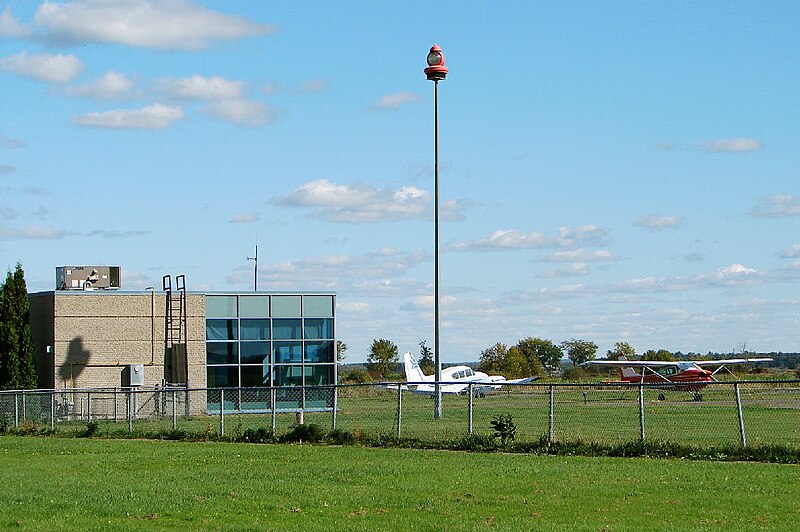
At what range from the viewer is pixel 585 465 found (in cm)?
2022

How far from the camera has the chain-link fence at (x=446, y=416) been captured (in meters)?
25.8

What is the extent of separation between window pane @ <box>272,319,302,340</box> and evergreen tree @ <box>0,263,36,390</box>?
9942mm

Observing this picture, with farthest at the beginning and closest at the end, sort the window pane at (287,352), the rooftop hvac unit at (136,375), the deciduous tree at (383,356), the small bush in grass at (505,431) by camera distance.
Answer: the deciduous tree at (383,356) < the window pane at (287,352) < the rooftop hvac unit at (136,375) < the small bush in grass at (505,431)

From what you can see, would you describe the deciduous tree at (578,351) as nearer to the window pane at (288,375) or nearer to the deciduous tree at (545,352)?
the deciduous tree at (545,352)

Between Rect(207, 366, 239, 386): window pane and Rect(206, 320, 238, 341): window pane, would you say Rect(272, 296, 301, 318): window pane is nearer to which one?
Rect(206, 320, 238, 341): window pane

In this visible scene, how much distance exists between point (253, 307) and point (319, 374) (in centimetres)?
409

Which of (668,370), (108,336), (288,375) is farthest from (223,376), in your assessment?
(668,370)

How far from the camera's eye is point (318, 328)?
51188 millimetres

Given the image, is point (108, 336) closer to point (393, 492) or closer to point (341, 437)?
point (341, 437)

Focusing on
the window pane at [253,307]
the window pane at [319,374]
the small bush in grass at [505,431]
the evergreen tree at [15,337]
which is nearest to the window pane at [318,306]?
the window pane at [253,307]

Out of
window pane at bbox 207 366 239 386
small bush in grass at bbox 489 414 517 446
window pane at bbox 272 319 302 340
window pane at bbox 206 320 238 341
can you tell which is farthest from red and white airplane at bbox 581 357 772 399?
small bush in grass at bbox 489 414 517 446

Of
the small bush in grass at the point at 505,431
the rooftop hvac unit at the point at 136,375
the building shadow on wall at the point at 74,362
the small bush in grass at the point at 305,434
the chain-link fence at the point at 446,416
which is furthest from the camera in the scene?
the rooftop hvac unit at the point at 136,375

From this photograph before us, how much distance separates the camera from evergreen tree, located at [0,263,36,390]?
149 feet

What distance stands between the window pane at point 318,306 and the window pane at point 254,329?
1.90m
